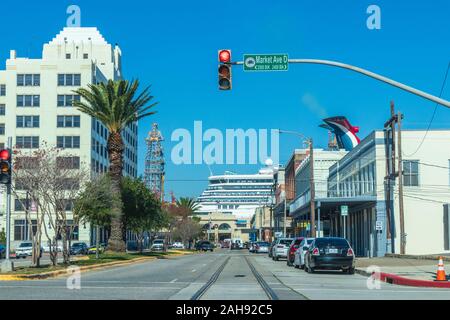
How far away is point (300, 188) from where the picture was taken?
96438 millimetres

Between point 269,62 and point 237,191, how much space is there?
17557cm

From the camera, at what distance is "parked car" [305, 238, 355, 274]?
30.2 metres

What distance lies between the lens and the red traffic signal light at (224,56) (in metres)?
21.0

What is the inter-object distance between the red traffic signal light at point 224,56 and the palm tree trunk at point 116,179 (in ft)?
95.5

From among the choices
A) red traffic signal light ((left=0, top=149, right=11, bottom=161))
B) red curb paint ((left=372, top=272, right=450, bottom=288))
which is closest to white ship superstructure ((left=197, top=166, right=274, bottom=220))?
red traffic signal light ((left=0, top=149, right=11, bottom=161))

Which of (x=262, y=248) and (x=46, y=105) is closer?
(x=262, y=248)

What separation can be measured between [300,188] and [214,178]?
100546mm

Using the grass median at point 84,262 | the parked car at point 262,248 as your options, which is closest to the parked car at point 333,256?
the grass median at point 84,262

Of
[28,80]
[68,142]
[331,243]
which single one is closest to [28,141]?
[68,142]

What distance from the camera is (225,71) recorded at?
68.5 ft

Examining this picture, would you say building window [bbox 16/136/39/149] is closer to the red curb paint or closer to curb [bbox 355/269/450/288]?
curb [bbox 355/269/450/288]

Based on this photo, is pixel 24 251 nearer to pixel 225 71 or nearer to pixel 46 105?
pixel 46 105

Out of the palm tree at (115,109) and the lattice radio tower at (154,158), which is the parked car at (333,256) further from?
the lattice radio tower at (154,158)
